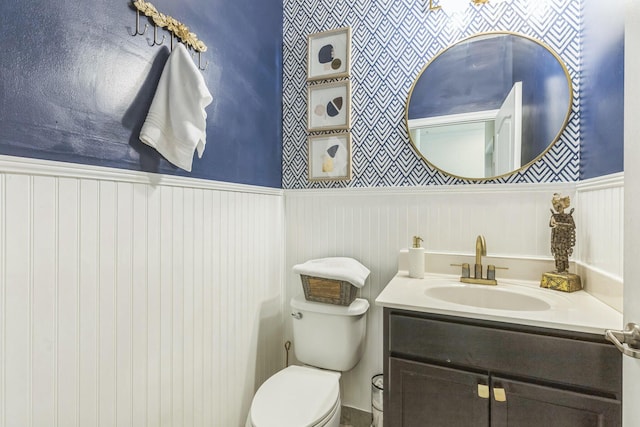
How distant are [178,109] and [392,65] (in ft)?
3.63

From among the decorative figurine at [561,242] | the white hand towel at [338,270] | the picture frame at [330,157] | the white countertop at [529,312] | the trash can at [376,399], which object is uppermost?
the picture frame at [330,157]

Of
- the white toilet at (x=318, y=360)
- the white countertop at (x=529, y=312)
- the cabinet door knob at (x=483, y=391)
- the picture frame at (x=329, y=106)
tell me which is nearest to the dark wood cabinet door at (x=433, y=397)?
the cabinet door knob at (x=483, y=391)

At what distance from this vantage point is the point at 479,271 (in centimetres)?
140

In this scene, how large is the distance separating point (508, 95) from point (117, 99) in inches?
62.2

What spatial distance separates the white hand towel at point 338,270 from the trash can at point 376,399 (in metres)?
0.55

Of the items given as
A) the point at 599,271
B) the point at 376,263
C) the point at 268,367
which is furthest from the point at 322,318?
the point at 599,271

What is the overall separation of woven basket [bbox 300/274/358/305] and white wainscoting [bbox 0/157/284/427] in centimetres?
31

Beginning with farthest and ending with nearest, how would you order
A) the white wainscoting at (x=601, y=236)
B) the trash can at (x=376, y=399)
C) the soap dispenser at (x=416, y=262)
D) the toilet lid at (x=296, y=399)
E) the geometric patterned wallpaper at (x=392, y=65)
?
the trash can at (x=376, y=399) < the soap dispenser at (x=416, y=262) < the geometric patterned wallpaper at (x=392, y=65) < the toilet lid at (x=296, y=399) < the white wainscoting at (x=601, y=236)

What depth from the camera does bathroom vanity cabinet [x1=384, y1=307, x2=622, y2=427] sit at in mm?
873

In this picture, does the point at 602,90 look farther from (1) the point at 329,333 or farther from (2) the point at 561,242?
(1) the point at 329,333

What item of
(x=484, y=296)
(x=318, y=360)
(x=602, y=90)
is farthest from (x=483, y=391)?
(x=602, y=90)

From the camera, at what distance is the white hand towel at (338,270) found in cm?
145

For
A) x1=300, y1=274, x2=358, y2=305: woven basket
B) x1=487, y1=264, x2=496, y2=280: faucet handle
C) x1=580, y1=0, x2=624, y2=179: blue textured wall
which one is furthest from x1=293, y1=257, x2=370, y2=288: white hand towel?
x1=580, y1=0, x2=624, y2=179: blue textured wall

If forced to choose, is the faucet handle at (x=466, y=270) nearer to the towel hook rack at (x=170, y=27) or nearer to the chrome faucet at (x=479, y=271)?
the chrome faucet at (x=479, y=271)
